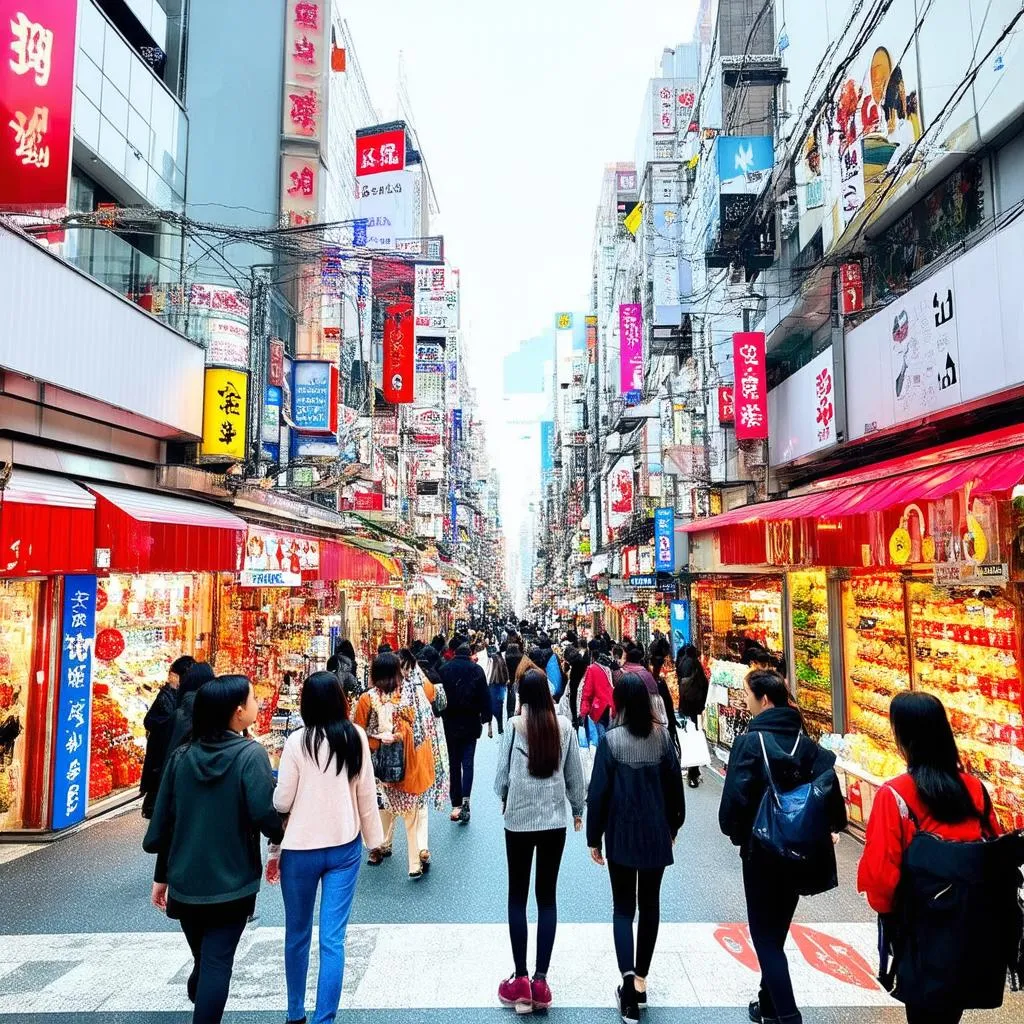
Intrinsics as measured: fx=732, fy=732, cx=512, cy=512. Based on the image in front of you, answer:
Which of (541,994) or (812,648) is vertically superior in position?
(812,648)

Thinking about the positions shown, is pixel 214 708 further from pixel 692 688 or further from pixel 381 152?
pixel 381 152

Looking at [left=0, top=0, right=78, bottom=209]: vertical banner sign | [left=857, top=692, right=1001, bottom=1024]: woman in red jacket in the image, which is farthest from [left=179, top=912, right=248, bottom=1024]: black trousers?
[left=0, top=0, right=78, bottom=209]: vertical banner sign

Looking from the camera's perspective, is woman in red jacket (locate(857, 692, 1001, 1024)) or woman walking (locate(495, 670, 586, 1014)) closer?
woman in red jacket (locate(857, 692, 1001, 1024))

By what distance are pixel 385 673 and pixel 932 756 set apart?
166 inches

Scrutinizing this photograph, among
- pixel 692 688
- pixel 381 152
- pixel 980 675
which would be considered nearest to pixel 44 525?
pixel 692 688

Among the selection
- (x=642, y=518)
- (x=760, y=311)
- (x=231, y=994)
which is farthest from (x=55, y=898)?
(x=642, y=518)

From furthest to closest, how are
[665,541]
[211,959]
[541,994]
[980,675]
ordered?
[665,541], [980,675], [541,994], [211,959]

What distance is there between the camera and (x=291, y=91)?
17344 millimetres

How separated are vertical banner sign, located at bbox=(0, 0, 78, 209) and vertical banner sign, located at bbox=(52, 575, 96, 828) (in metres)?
4.18

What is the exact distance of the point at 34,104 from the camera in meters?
6.29

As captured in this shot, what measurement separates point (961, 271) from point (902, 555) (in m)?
2.92

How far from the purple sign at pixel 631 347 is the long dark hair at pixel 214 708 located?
25.3 metres

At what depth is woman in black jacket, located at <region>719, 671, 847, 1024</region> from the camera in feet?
12.6

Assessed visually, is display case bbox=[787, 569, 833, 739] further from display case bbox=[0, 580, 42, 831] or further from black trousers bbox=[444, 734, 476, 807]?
display case bbox=[0, 580, 42, 831]
